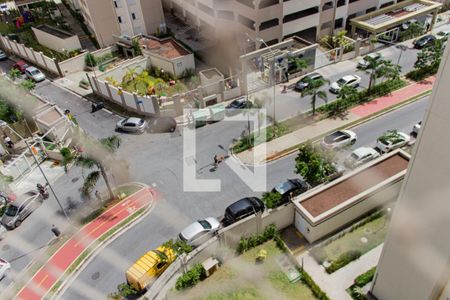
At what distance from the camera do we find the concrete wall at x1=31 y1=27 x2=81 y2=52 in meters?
61.4

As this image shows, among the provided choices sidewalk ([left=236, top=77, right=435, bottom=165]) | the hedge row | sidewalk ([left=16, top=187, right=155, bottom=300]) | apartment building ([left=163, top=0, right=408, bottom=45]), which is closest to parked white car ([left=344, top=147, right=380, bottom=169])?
sidewalk ([left=236, top=77, right=435, bottom=165])

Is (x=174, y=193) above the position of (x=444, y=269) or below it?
below

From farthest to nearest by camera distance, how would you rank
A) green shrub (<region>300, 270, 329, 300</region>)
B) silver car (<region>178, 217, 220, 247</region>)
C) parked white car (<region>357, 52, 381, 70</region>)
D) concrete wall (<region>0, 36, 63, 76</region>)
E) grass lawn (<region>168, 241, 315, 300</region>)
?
1. concrete wall (<region>0, 36, 63, 76</region>)
2. parked white car (<region>357, 52, 381, 70</region>)
3. silver car (<region>178, 217, 220, 247</region>)
4. grass lawn (<region>168, 241, 315, 300</region>)
5. green shrub (<region>300, 270, 329, 300</region>)

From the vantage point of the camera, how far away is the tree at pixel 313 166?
3070cm

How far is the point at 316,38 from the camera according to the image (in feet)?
197

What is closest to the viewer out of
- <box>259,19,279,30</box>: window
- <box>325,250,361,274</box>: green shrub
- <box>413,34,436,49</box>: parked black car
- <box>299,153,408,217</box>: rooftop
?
<box>325,250,361,274</box>: green shrub

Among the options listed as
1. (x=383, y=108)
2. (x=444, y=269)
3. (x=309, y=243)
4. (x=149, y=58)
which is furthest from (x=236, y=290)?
(x=149, y=58)

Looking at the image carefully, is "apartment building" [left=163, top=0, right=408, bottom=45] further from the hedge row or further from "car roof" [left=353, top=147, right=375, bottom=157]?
"car roof" [left=353, top=147, right=375, bottom=157]

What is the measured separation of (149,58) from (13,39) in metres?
30.2

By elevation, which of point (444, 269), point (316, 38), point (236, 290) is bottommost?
point (236, 290)

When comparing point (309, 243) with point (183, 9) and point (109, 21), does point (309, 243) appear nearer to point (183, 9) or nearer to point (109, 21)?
point (109, 21)

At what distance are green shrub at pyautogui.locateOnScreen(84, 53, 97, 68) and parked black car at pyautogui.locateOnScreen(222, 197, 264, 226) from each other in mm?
38538

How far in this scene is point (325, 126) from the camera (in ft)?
138

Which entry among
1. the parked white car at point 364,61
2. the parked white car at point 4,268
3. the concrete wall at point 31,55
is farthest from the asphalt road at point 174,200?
the concrete wall at point 31,55
